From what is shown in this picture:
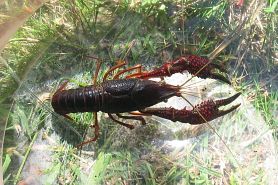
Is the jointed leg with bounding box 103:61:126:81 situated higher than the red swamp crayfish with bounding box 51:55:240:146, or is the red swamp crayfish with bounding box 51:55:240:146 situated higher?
the jointed leg with bounding box 103:61:126:81

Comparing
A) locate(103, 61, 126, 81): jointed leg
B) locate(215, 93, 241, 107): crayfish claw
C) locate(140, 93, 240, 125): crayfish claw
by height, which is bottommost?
locate(140, 93, 240, 125): crayfish claw

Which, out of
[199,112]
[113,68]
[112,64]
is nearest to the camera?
[199,112]

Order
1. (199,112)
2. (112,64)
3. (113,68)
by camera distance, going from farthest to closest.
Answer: (112,64) < (113,68) < (199,112)

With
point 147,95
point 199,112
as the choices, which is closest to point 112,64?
point 147,95

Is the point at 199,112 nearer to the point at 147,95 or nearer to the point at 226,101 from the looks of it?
the point at 226,101

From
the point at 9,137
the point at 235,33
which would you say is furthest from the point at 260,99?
the point at 9,137

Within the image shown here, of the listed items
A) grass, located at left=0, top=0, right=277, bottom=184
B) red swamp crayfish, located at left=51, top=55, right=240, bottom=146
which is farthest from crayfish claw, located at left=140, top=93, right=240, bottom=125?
grass, located at left=0, top=0, right=277, bottom=184

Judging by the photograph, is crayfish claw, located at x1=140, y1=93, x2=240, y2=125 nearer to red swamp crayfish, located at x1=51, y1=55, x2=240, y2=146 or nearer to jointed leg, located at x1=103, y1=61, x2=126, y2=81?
red swamp crayfish, located at x1=51, y1=55, x2=240, y2=146
